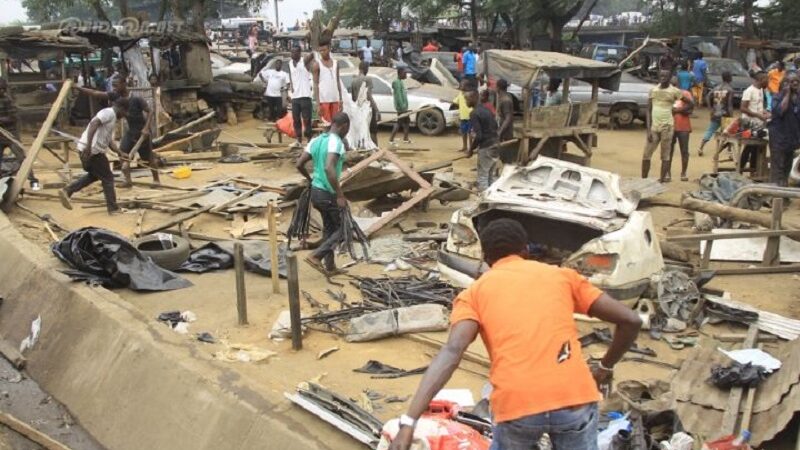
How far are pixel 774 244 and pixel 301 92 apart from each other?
922 centimetres

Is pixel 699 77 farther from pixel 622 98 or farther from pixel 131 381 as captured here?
pixel 131 381

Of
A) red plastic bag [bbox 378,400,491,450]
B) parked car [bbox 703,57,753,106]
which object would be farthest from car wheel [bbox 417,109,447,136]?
red plastic bag [bbox 378,400,491,450]

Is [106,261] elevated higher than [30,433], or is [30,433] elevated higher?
[106,261]

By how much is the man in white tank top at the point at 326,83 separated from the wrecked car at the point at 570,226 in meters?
6.10

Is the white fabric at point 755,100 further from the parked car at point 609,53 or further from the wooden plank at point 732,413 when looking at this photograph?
the parked car at point 609,53

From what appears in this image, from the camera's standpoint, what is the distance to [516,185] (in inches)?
319

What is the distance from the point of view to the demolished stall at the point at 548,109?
13.5 meters

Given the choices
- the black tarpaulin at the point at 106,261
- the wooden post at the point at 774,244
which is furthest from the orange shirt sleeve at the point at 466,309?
the wooden post at the point at 774,244

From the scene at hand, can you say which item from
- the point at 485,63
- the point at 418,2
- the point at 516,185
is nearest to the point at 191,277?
the point at 516,185

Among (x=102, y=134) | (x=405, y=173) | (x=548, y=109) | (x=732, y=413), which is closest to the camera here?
(x=732, y=413)

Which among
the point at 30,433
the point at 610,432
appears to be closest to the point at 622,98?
the point at 610,432

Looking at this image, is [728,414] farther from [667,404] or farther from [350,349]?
[350,349]

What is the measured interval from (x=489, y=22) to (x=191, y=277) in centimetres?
3558

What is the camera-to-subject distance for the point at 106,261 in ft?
25.0
